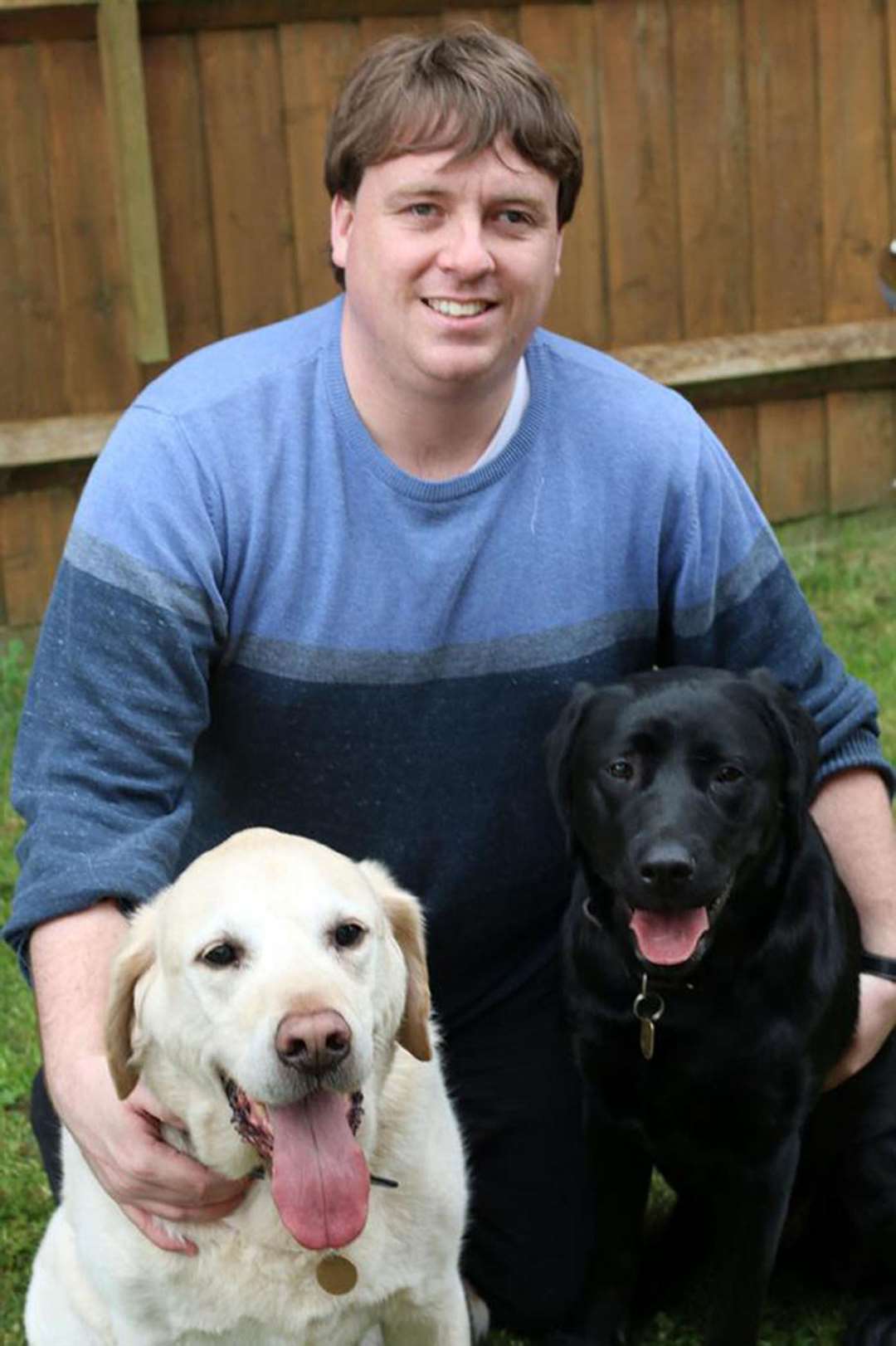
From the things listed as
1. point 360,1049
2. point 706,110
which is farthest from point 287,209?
point 360,1049

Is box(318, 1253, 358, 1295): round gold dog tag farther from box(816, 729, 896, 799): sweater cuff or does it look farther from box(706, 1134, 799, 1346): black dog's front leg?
box(816, 729, 896, 799): sweater cuff

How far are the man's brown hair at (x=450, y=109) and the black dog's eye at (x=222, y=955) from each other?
125cm

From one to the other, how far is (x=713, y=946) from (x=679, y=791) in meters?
0.24

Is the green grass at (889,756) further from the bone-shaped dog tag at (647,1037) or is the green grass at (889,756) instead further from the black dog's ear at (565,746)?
the black dog's ear at (565,746)

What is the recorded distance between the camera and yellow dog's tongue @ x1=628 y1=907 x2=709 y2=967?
2783 mm

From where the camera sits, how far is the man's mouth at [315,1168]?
7.79 ft

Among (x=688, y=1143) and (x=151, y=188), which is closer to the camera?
(x=688, y=1143)

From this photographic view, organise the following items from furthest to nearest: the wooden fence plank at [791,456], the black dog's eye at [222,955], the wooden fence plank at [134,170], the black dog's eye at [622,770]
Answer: the wooden fence plank at [791,456], the wooden fence plank at [134,170], the black dog's eye at [622,770], the black dog's eye at [222,955]

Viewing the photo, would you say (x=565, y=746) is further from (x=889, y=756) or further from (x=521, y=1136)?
(x=889, y=756)

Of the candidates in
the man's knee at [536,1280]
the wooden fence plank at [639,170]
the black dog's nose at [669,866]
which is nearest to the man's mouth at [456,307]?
the black dog's nose at [669,866]

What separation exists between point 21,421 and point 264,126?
1110mm

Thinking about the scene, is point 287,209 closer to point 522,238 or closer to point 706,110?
point 706,110

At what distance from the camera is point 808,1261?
3.28m

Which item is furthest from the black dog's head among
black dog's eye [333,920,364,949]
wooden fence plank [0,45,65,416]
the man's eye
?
wooden fence plank [0,45,65,416]
